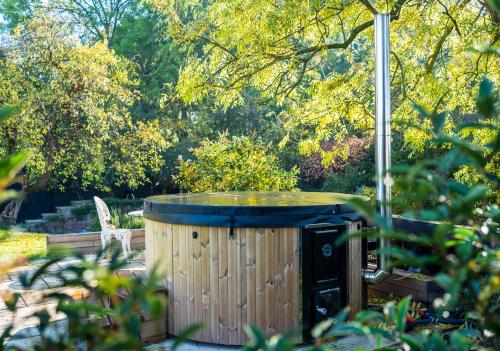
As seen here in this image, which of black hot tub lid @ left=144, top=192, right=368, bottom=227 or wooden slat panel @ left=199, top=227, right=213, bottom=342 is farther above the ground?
black hot tub lid @ left=144, top=192, right=368, bottom=227

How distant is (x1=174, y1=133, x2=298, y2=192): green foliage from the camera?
7395mm

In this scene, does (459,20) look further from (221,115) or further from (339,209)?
(221,115)

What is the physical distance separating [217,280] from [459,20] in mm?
4720

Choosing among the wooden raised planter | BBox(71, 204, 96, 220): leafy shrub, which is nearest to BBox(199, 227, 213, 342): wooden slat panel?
the wooden raised planter

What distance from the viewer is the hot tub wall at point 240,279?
3.93 metres

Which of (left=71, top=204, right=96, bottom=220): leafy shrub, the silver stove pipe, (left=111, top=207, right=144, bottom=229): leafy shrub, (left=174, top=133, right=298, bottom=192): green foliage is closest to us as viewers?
the silver stove pipe

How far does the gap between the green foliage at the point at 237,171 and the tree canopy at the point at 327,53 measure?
58cm

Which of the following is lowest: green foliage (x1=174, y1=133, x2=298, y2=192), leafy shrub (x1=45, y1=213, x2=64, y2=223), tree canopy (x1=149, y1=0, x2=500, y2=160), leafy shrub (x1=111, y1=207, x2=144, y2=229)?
leafy shrub (x1=45, y1=213, x2=64, y2=223)

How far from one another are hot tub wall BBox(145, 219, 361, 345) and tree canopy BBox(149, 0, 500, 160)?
2.89 m

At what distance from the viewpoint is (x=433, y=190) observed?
808 mm

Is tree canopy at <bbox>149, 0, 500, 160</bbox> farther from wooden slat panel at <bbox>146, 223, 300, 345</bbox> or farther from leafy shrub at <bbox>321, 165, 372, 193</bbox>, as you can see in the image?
leafy shrub at <bbox>321, 165, 372, 193</bbox>

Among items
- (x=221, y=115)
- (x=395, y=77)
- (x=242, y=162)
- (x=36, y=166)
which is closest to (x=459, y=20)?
(x=395, y=77)

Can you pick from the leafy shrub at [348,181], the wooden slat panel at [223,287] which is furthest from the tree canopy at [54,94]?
the wooden slat panel at [223,287]

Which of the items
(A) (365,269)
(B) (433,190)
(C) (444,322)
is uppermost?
(B) (433,190)
